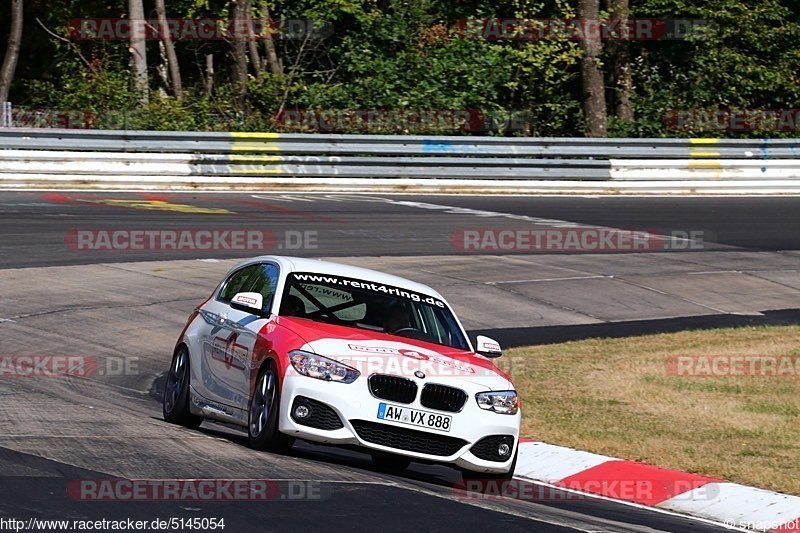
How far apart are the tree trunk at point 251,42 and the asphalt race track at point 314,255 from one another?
834 cm

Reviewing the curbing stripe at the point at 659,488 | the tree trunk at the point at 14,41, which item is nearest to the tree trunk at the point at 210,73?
the tree trunk at the point at 14,41

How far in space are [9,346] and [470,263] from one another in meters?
8.96

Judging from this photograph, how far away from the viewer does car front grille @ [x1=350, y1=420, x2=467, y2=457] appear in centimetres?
895

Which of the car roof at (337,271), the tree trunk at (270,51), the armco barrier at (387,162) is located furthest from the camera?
the tree trunk at (270,51)

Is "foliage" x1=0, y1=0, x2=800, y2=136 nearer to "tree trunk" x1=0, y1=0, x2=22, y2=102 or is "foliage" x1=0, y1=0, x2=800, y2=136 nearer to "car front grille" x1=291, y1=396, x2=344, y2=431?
"tree trunk" x1=0, y1=0, x2=22, y2=102

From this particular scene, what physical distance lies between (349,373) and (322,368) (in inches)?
7.2

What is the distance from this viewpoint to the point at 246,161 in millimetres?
27250

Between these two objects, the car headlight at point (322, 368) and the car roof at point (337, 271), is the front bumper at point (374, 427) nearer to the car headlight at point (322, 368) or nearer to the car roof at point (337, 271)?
the car headlight at point (322, 368)

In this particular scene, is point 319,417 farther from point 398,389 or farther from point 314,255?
point 314,255

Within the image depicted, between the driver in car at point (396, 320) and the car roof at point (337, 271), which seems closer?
the driver in car at point (396, 320)

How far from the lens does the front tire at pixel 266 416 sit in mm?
9055

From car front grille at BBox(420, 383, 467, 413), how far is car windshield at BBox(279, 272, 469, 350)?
100cm

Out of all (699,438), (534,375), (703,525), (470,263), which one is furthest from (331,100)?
(703,525)

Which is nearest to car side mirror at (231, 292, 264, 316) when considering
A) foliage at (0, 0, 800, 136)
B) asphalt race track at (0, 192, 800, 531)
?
asphalt race track at (0, 192, 800, 531)
